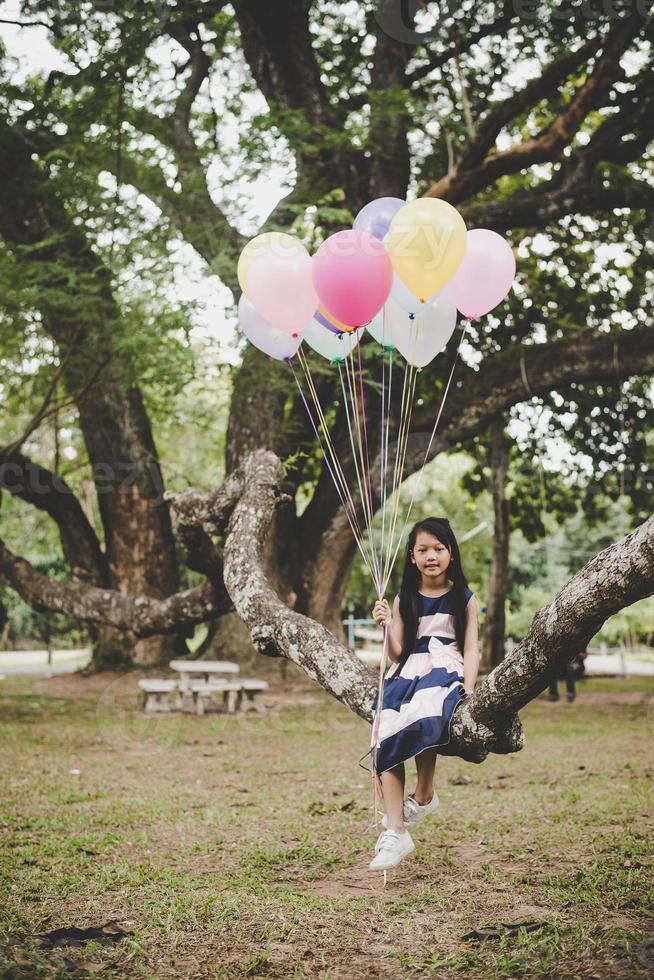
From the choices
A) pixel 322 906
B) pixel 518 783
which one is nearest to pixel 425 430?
pixel 518 783

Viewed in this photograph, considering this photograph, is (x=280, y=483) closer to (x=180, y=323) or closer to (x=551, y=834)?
(x=551, y=834)

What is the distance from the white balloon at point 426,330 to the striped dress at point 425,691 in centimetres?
150

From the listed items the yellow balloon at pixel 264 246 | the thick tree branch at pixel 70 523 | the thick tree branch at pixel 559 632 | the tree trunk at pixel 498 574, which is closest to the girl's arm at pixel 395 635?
the thick tree branch at pixel 559 632

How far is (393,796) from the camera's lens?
4.20 meters

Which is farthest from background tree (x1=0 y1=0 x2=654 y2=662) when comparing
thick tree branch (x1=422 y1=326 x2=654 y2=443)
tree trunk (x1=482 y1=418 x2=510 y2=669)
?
tree trunk (x1=482 y1=418 x2=510 y2=669)

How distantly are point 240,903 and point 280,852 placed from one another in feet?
2.84

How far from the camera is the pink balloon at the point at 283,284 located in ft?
15.0

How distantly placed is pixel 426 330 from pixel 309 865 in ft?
9.64

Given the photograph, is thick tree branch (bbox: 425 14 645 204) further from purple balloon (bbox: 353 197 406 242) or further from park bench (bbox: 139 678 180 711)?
park bench (bbox: 139 678 180 711)

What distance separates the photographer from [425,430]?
1216cm

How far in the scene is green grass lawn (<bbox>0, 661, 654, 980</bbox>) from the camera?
331cm

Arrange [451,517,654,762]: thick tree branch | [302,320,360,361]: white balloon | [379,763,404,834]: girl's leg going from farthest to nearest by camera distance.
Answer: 1. [302,320,360,361]: white balloon
2. [379,763,404,834]: girl's leg
3. [451,517,654,762]: thick tree branch

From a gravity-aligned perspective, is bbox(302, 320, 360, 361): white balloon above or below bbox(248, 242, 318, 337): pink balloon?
below

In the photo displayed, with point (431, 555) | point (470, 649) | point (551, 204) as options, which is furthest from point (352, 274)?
point (551, 204)
